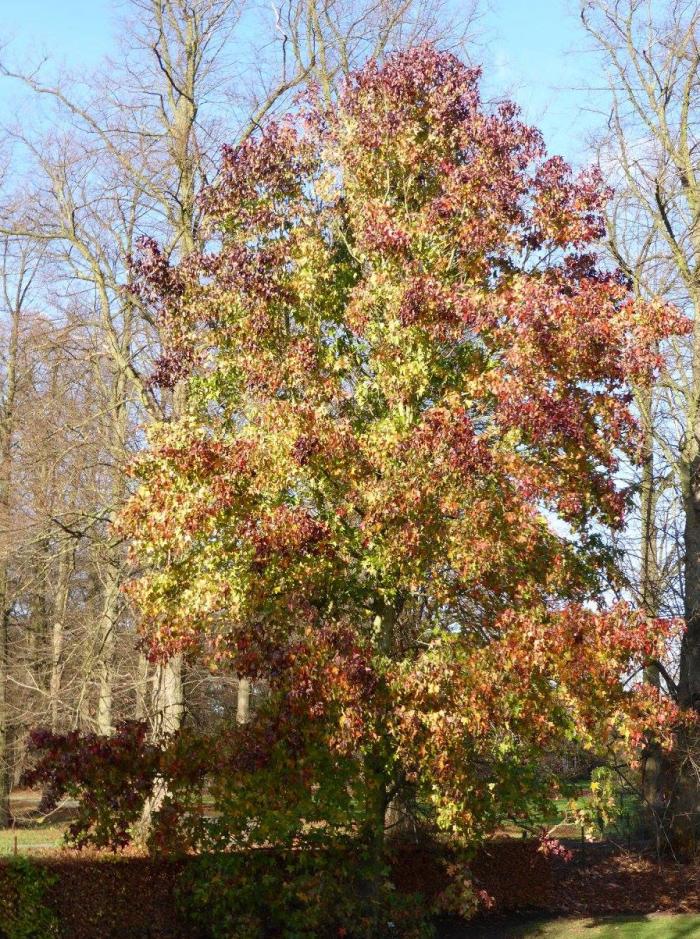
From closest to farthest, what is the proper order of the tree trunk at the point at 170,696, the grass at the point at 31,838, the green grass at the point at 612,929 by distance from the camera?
the green grass at the point at 612,929
the tree trunk at the point at 170,696
the grass at the point at 31,838

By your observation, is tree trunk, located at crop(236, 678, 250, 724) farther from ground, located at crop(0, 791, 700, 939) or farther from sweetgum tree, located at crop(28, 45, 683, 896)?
sweetgum tree, located at crop(28, 45, 683, 896)

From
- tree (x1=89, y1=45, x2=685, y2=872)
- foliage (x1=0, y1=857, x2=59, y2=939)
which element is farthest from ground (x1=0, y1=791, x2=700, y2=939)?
tree (x1=89, y1=45, x2=685, y2=872)

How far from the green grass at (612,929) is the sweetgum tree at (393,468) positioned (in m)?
3.29

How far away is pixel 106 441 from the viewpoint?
18.3 m

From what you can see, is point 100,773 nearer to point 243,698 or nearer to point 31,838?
point 31,838

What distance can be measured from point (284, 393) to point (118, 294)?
6.49 metres

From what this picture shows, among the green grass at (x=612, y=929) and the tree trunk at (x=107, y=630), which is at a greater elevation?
the tree trunk at (x=107, y=630)

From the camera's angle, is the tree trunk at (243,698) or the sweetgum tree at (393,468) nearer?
the sweetgum tree at (393,468)

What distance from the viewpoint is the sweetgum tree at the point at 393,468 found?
30.3 ft

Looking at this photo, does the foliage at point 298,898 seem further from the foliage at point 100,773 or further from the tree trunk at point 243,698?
the tree trunk at point 243,698

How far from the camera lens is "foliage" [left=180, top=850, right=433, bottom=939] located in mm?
10461

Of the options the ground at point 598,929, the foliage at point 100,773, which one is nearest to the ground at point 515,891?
the ground at point 598,929

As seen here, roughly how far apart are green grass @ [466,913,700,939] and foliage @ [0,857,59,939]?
5.62 meters

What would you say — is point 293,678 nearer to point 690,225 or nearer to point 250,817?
point 250,817
